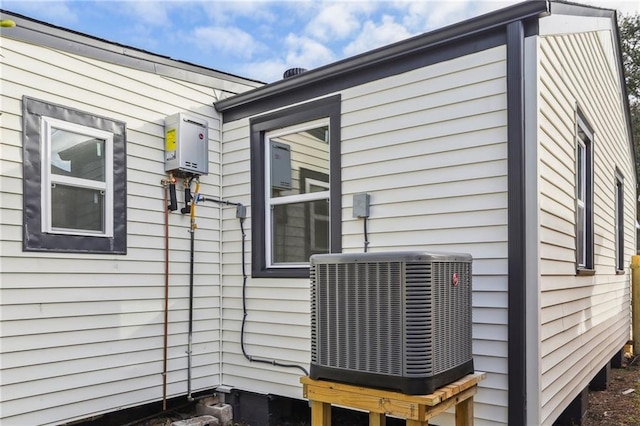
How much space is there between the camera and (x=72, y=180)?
11.6 feet

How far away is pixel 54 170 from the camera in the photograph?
344cm

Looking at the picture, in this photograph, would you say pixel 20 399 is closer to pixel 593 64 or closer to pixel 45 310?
pixel 45 310

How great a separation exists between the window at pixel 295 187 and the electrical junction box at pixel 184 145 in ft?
1.57

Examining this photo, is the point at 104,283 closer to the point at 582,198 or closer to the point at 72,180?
Answer: the point at 72,180

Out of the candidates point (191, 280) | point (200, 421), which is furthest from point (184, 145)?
point (200, 421)

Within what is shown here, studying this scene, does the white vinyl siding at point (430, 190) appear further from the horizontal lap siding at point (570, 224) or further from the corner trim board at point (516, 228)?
the horizontal lap siding at point (570, 224)

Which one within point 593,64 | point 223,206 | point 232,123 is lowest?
point 223,206

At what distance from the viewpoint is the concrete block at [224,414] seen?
4188 millimetres

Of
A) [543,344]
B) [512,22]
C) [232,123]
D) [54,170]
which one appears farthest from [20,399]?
[512,22]

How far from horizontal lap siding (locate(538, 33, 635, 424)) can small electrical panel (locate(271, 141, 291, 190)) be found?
6.92ft

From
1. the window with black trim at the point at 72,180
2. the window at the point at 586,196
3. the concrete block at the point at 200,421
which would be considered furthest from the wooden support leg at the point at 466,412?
the window with black trim at the point at 72,180

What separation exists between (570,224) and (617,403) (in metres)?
2.34

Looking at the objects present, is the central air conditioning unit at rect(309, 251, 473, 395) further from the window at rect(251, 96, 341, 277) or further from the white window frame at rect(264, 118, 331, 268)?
the white window frame at rect(264, 118, 331, 268)

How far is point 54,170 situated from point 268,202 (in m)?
1.71
